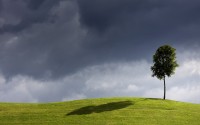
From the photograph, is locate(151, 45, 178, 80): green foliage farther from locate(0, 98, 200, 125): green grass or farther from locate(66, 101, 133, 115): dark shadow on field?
locate(66, 101, 133, 115): dark shadow on field

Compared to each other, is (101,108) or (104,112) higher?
(101,108)

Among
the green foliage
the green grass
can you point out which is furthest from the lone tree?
the green grass

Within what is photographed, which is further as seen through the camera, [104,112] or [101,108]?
[101,108]

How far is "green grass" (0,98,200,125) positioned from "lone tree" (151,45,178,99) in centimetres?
988

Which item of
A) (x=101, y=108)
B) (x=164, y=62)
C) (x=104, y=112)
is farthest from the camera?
(x=164, y=62)

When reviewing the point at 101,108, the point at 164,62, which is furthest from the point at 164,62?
the point at 101,108

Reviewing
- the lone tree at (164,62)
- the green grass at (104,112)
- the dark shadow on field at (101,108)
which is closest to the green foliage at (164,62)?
the lone tree at (164,62)

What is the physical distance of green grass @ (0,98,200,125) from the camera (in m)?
89.4

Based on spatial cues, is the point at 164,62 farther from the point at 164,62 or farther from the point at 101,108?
the point at 101,108

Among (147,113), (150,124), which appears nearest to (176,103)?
(147,113)

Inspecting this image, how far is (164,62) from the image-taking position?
120 meters

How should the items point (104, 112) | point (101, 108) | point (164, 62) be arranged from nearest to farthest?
point (104, 112) → point (101, 108) → point (164, 62)

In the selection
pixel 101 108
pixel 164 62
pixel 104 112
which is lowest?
pixel 104 112

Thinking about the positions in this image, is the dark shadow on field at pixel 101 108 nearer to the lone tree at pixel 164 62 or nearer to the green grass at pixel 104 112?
the green grass at pixel 104 112
